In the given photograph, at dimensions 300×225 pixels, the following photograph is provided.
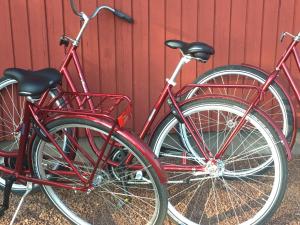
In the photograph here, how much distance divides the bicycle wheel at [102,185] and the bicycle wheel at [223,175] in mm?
251

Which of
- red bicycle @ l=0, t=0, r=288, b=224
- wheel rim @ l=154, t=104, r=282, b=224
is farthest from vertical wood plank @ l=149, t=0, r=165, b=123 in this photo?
wheel rim @ l=154, t=104, r=282, b=224

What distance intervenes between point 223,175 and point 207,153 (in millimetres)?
373

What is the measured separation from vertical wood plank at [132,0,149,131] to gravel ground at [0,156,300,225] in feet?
3.77

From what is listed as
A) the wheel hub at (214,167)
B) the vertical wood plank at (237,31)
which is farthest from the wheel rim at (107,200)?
the vertical wood plank at (237,31)

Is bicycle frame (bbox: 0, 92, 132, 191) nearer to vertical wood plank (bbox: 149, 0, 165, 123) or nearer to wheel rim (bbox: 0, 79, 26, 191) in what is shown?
wheel rim (bbox: 0, 79, 26, 191)

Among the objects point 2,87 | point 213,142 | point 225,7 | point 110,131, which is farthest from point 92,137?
point 225,7

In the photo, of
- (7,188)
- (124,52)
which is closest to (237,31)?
(124,52)

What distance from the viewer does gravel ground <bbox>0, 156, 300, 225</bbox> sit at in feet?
10.5

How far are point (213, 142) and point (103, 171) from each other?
1417 millimetres

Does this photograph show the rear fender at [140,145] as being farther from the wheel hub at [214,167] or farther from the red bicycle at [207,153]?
the wheel hub at [214,167]

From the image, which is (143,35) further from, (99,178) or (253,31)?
(99,178)

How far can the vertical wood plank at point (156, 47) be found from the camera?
146 inches

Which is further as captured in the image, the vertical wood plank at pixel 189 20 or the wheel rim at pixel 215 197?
the vertical wood plank at pixel 189 20

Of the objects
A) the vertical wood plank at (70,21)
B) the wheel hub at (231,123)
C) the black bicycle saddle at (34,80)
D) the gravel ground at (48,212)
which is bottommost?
the gravel ground at (48,212)
